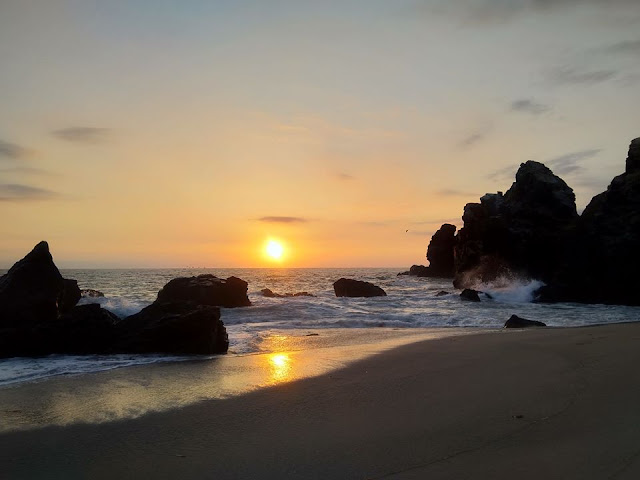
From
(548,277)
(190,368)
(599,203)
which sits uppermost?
(599,203)

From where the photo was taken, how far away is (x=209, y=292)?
97.9 feet

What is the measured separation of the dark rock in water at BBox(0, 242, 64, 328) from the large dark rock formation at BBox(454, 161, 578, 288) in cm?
3288

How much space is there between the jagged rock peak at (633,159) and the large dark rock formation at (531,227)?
5.94 m

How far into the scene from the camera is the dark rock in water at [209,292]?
2908 centimetres

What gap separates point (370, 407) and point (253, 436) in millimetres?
1729

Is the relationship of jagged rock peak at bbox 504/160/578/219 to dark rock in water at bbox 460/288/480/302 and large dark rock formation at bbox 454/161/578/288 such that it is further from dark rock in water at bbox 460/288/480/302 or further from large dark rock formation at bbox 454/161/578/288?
dark rock in water at bbox 460/288/480/302

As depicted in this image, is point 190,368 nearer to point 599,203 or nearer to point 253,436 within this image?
point 253,436

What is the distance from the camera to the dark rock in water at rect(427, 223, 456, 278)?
8762 cm

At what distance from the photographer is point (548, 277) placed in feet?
123

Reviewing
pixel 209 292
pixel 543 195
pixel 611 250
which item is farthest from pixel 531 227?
pixel 209 292

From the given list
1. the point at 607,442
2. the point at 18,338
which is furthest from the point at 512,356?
the point at 18,338

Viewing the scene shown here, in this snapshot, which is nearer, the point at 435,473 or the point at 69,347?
the point at 435,473

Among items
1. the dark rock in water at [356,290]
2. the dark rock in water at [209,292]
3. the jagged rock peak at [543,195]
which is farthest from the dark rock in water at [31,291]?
the jagged rock peak at [543,195]

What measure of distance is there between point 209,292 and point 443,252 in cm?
6546
